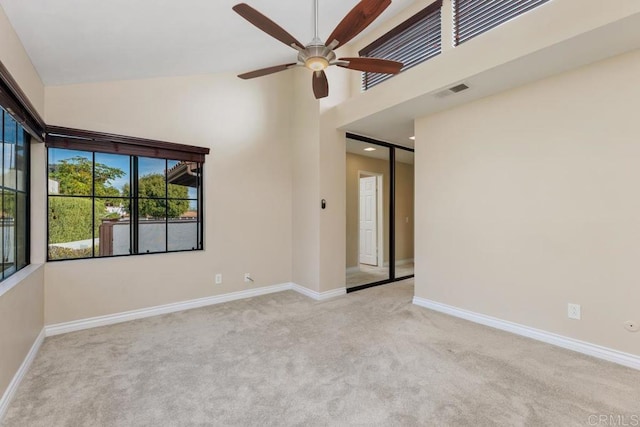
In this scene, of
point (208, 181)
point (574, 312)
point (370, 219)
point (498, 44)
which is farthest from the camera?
point (370, 219)

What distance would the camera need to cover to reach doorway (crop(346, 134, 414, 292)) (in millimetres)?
5566

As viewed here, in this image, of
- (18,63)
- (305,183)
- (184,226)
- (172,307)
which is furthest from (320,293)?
(18,63)

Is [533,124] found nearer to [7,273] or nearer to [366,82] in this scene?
[366,82]

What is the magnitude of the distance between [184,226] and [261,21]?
2.59 m

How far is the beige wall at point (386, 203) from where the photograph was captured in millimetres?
5926

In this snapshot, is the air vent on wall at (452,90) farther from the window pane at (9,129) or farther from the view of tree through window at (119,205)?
the window pane at (9,129)

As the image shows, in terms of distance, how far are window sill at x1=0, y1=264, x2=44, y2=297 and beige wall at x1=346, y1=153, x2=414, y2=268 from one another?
14.4 ft

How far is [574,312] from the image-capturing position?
2611mm

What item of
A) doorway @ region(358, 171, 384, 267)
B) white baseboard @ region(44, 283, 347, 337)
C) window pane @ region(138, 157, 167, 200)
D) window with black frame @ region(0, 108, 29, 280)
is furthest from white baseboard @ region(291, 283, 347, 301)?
window with black frame @ region(0, 108, 29, 280)

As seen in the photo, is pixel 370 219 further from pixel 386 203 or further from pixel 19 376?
pixel 19 376

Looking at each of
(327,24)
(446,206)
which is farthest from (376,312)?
(327,24)

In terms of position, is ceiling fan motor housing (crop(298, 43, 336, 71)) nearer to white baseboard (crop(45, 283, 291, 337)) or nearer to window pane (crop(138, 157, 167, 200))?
window pane (crop(138, 157, 167, 200))

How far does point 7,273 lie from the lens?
2.30m

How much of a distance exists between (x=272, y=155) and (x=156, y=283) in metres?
2.22
